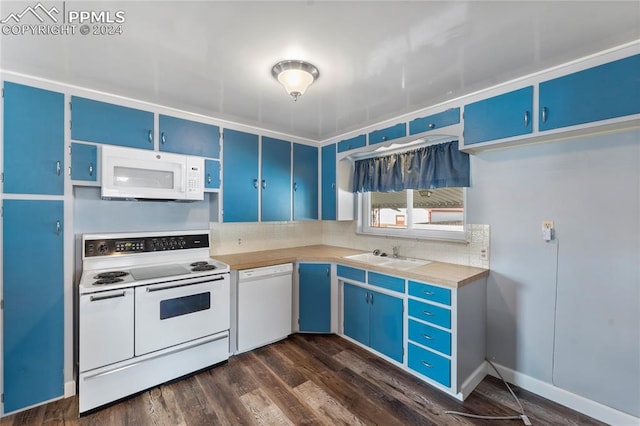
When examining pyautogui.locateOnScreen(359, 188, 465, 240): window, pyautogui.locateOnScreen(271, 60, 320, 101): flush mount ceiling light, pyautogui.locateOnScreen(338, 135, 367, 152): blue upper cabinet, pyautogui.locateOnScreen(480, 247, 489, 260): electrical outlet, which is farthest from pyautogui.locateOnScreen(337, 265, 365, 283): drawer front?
pyautogui.locateOnScreen(271, 60, 320, 101): flush mount ceiling light

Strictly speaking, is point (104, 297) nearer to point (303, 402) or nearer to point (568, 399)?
point (303, 402)

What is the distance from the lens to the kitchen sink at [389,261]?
273cm

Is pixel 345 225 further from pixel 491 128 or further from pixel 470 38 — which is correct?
pixel 470 38

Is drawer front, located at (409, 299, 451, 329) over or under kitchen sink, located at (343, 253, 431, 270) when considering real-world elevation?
under

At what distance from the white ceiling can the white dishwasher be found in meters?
1.69

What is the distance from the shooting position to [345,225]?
3.85 meters

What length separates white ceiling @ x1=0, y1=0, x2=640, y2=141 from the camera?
4.47 feet

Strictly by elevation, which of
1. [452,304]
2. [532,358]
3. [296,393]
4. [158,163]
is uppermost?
[158,163]

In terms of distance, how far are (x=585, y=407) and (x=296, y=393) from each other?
6.70 feet

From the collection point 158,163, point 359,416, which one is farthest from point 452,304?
point 158,163

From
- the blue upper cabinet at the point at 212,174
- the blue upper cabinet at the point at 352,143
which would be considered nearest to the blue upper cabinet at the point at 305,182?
the blue upper cabinet at the point at 352,143

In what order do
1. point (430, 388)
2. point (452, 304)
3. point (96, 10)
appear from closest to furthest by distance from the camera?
point (96, 10) < point (452, 304) < point (430, 388)

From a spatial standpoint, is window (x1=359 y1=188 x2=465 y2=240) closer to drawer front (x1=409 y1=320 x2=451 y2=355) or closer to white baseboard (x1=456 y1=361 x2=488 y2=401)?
drawer front (x1=409 y1=320 x2=451 y2=355)

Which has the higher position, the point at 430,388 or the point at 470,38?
the point at 470,38
